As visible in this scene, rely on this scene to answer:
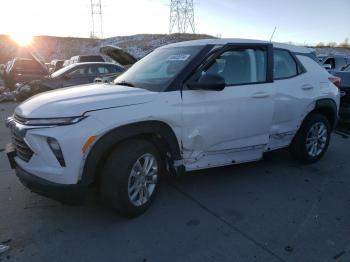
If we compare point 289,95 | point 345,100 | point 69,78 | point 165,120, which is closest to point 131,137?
Answer: point 165,120

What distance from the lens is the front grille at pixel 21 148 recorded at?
2981 millimetres

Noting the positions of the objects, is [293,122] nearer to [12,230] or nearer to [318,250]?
[318,250]

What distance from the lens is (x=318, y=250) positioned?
9.43 ft

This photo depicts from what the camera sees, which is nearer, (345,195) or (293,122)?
(345,195)

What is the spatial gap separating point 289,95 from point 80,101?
2795 mm

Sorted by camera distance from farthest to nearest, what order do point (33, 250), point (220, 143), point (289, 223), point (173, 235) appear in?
point (220, 143) → point (289, 223) → point (173, 235) → point (33, 250)

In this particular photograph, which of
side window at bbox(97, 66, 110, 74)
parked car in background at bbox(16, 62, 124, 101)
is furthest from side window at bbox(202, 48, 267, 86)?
side window at bbox(97, 66, 110, 74)

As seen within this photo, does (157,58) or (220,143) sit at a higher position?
(157,58)

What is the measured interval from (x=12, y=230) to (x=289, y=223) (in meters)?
2.76

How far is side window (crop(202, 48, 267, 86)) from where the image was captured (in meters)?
3.80

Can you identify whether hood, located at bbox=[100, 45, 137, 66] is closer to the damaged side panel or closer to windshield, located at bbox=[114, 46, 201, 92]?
windshield, located at bbox=[114, 46, 201, 92]

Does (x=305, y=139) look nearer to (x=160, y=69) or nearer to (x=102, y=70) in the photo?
(x=160, y=69)

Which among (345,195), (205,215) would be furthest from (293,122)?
(205,215)

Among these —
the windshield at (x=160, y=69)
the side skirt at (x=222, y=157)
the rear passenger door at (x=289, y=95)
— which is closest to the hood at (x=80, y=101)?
the windshield at (x=160, y=69)
